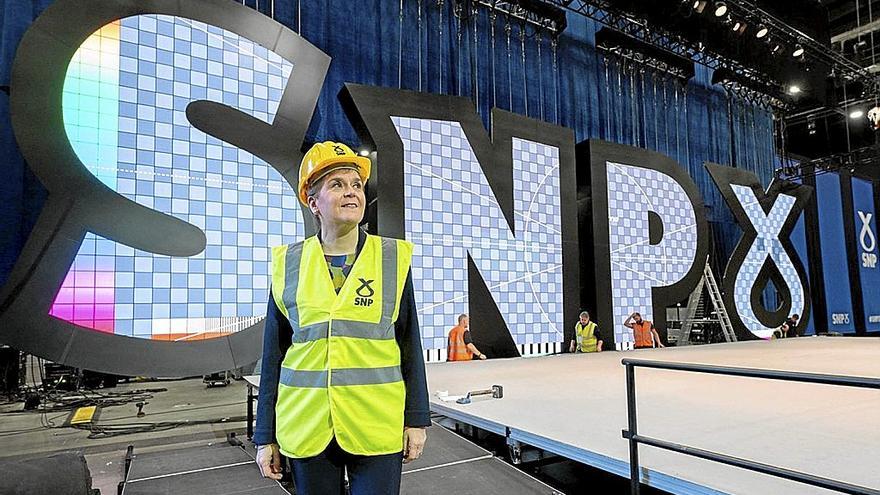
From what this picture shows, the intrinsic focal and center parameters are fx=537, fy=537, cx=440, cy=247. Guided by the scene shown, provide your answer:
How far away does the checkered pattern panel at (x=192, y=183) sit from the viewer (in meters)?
4.69

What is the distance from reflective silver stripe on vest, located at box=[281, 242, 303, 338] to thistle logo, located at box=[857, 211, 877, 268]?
14.9m

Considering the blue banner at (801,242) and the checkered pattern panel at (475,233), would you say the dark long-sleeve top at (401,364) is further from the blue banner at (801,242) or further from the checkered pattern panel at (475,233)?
the blue banner at (801,242)

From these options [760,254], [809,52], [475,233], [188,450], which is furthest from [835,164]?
[188,450]

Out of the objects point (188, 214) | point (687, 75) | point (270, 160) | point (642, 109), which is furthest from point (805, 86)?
point (188, 214)

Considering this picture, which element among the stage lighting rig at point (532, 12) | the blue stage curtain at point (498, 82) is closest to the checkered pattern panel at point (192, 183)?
the blue stage curtain at point (498, 82)

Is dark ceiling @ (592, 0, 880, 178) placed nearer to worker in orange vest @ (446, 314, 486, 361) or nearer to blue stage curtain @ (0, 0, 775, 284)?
blue stage curtain @ (0, 0, 775, 284)

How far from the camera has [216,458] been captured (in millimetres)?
3174

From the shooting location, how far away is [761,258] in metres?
10.2

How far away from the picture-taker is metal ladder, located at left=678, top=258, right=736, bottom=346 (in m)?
9.73

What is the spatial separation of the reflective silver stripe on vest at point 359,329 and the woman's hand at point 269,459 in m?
0.34

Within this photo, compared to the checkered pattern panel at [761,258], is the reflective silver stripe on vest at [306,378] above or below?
below

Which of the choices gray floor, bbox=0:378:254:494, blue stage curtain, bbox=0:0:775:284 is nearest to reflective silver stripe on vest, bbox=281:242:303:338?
gray floor, bbox=0:378:254:494

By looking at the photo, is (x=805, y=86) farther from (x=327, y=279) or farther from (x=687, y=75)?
(x=327, y=279)

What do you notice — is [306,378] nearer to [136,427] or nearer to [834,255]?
[136,427]
